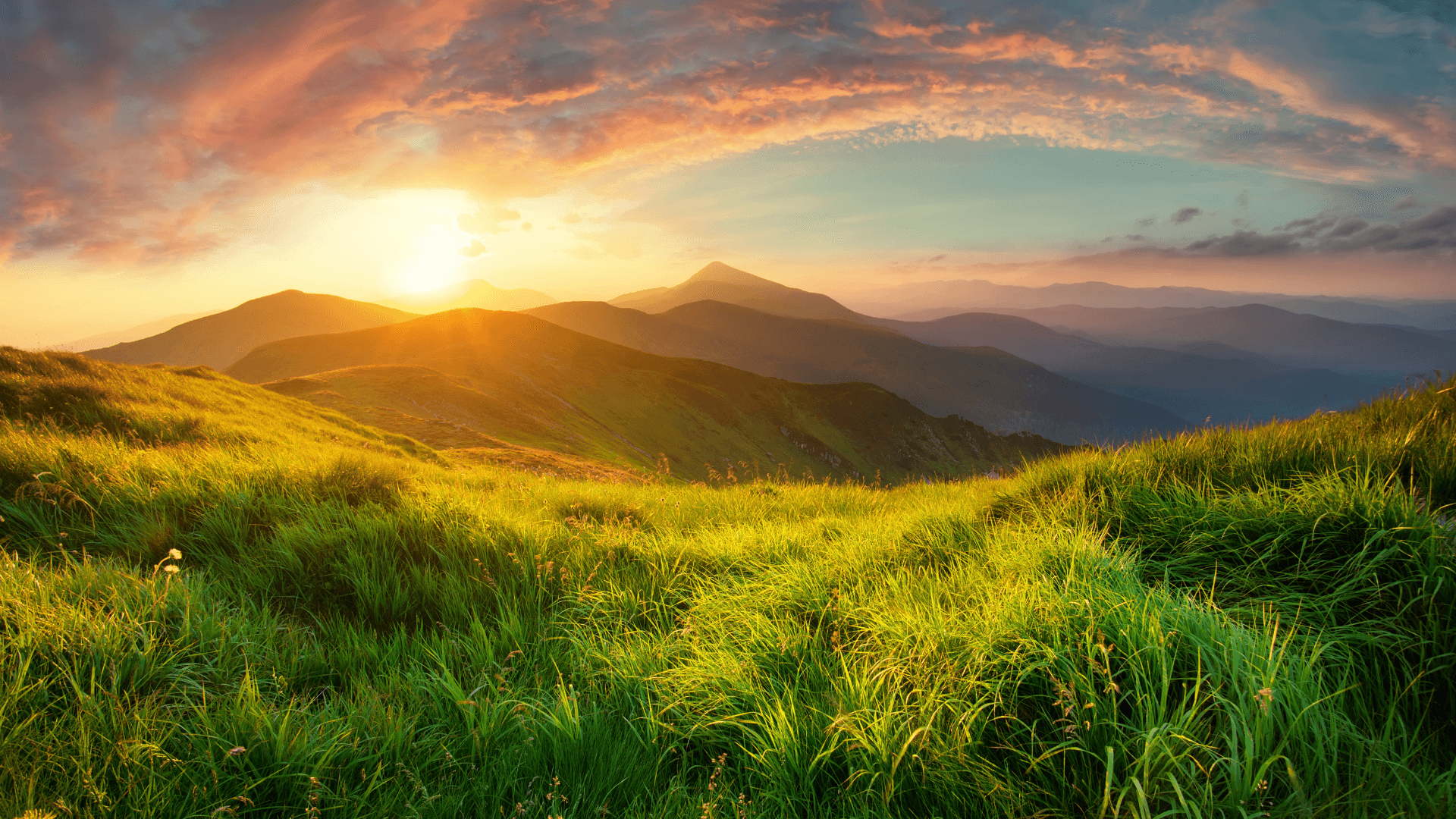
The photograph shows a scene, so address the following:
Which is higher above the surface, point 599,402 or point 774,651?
point 774,651

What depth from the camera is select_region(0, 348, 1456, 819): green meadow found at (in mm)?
2373

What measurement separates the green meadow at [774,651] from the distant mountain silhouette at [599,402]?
2853cm

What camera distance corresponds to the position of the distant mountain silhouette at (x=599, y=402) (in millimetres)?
44875

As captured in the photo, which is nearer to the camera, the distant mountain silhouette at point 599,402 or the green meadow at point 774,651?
the green meadow at point 774,651

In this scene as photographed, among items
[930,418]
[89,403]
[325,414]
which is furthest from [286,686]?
[930,418]

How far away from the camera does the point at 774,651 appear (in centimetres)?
341

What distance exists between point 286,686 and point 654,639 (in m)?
2.10

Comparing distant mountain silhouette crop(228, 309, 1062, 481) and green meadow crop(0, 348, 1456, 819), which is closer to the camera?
green meadow crop(0, 348, 1456, 819)

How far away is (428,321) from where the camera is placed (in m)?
126

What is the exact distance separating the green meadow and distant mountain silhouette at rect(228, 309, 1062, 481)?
93.6ft

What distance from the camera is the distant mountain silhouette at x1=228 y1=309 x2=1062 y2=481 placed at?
44875 mm

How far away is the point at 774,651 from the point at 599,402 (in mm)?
86690

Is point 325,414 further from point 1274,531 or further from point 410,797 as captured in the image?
point 1274,531

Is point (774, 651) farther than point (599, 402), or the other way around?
point (599, 402)
